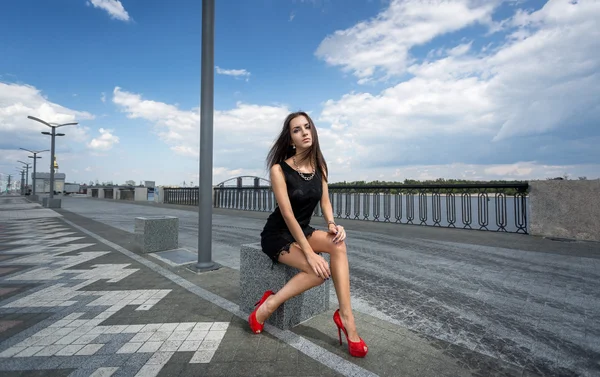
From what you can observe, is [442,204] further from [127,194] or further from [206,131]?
[127,194]

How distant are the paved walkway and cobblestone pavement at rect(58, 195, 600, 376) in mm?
15

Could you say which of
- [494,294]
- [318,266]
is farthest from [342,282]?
[494,294]

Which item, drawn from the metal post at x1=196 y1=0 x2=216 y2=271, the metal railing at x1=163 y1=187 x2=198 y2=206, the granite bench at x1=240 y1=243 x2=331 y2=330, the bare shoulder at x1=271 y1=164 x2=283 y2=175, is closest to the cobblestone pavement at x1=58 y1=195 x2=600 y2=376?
the granite bench at x1=240 y1=243 x2=331 y2=330

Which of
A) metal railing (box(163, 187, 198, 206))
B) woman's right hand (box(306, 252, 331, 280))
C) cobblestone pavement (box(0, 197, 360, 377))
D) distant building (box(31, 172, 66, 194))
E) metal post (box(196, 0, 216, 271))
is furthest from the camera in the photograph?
distant building (box(31, 172, 66, 194))

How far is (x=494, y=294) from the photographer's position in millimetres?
3348

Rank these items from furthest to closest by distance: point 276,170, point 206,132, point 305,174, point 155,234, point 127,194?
point 127,194
point 155,234
point 206,132
point 305,174
point 276,170

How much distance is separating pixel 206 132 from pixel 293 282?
294cm

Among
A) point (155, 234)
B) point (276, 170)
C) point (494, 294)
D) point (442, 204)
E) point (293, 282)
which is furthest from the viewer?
point (442, 204)

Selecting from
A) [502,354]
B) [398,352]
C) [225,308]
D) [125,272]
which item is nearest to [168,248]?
[125,272]

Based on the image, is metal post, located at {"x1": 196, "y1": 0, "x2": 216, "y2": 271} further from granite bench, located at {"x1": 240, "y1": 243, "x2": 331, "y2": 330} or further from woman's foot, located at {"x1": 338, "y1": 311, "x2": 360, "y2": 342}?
woman's foot, located at {"x1": 338, "y1": 311, "x2": 360, "y2": 342}

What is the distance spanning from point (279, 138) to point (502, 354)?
2445 mm

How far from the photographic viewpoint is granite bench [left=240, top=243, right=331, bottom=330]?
247 cm

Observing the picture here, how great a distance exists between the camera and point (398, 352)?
2.13 metres

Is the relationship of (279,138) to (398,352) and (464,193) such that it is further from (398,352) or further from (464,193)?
(464,193)
